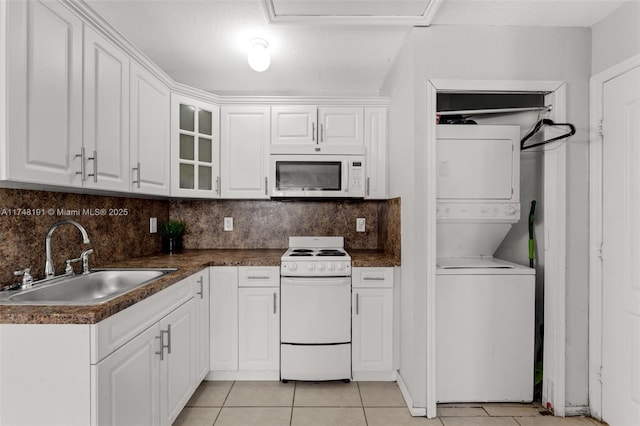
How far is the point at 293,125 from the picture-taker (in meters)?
2.81

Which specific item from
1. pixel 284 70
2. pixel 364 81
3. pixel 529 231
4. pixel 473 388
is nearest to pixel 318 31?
pixel 284 70

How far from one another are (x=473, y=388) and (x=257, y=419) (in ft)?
4.44

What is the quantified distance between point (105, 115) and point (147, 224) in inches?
47.9

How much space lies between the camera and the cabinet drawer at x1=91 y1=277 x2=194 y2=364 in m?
1.23

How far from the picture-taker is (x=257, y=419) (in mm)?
2043

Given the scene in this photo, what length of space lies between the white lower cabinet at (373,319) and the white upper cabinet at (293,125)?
1.16 metres

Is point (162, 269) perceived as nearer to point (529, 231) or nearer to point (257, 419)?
point (257, 419)

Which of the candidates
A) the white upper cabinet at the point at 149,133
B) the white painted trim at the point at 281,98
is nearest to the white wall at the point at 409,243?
the white painted trim at the point at 281,98

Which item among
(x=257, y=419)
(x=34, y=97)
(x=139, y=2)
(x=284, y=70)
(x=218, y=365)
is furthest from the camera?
(x=284, y=70)

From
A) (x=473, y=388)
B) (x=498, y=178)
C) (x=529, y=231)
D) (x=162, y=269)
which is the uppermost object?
(x=498, y=178)

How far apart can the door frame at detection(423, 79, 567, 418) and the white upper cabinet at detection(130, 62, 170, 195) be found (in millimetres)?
1741

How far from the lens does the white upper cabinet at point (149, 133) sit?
2057 millimetres

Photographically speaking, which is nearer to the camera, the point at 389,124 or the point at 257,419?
the point at 257,419

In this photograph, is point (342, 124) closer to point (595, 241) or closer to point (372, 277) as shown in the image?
point (372, 277)
